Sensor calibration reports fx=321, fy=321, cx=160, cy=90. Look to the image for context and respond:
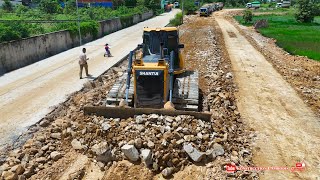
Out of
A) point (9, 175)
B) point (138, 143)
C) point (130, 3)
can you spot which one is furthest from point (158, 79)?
point (130, 3)

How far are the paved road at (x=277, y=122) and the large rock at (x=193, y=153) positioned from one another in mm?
1618

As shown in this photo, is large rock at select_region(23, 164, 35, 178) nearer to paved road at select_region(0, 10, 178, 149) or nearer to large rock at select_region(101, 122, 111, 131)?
paved road at select_region(0, 10, 178, 149)

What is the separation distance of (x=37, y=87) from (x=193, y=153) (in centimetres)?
1013

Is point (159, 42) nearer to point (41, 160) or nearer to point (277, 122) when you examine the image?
point (277, 122)

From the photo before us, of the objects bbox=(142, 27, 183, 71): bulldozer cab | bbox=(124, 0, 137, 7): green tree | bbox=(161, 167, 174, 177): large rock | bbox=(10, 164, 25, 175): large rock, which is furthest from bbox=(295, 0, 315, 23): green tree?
bbox=(10, 164, 25, 175): large rock

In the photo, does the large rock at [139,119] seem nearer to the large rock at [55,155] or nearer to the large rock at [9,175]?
the large rock at [55,155]

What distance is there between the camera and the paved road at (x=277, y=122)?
897cm

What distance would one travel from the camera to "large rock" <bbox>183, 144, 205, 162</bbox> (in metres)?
8.52

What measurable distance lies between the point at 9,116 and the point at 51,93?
9.80 ft

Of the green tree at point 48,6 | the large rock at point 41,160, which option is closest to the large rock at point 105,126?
the large rock at point 41,160

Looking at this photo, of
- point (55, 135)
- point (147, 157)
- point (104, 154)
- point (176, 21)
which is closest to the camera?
point (147, 157)

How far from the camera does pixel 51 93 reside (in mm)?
14734

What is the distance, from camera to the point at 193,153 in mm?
8570

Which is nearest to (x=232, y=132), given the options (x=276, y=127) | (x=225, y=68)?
(x=276, y=127)
